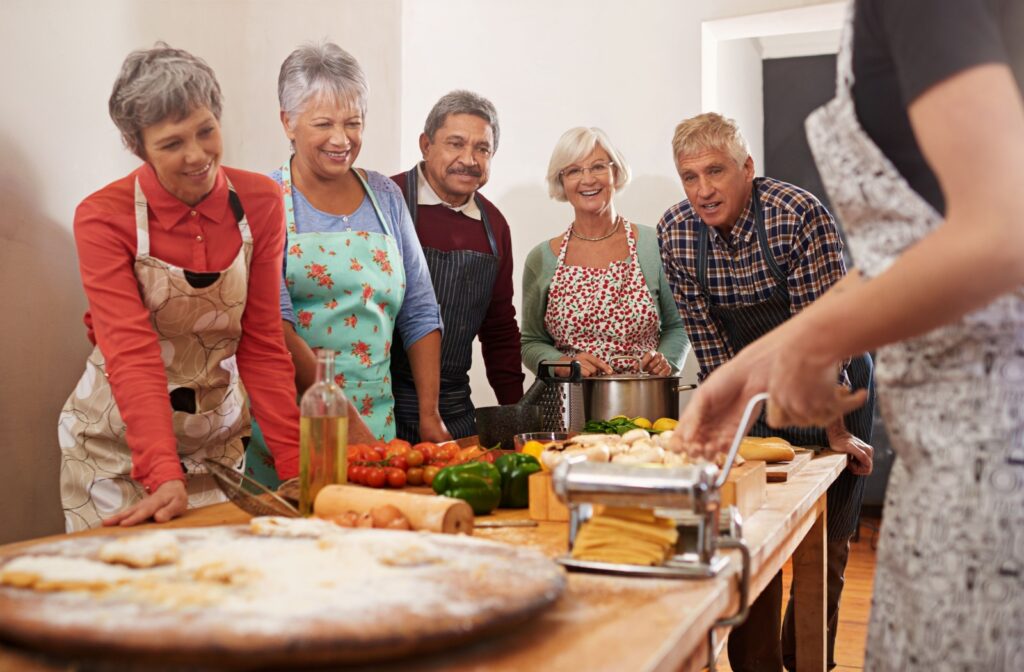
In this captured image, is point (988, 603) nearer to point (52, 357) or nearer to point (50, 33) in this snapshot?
point (52, 357)

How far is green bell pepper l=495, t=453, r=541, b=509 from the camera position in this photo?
160 cm

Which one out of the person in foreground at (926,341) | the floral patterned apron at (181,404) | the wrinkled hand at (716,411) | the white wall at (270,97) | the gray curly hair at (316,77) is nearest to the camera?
the person in foreground at (926,341)

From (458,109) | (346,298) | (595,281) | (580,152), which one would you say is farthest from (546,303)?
(346,298)

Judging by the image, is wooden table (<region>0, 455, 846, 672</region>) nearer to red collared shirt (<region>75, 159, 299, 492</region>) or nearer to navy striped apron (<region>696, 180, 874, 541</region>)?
red collared shirt (<region>75, 159, 299, 492</region>)

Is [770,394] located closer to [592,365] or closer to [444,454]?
[444,454]

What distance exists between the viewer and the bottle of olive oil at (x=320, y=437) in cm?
148

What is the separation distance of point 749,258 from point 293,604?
215cm

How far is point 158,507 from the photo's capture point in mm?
1509

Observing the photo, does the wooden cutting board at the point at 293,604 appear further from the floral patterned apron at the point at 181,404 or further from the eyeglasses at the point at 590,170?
the eyeglasses at the point at 590,170

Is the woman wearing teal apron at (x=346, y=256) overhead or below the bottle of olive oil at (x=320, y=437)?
overhead

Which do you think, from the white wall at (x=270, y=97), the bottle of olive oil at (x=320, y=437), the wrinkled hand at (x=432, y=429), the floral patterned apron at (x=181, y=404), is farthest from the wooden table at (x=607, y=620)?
the wrinkled hand at (x=432, y=429)

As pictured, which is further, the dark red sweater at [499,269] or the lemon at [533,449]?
the dark red sweater at [499,269]

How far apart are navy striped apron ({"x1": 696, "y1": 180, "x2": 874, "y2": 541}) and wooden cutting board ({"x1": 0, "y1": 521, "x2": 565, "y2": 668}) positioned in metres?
1.84

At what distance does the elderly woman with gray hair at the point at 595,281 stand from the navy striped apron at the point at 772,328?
452mm
